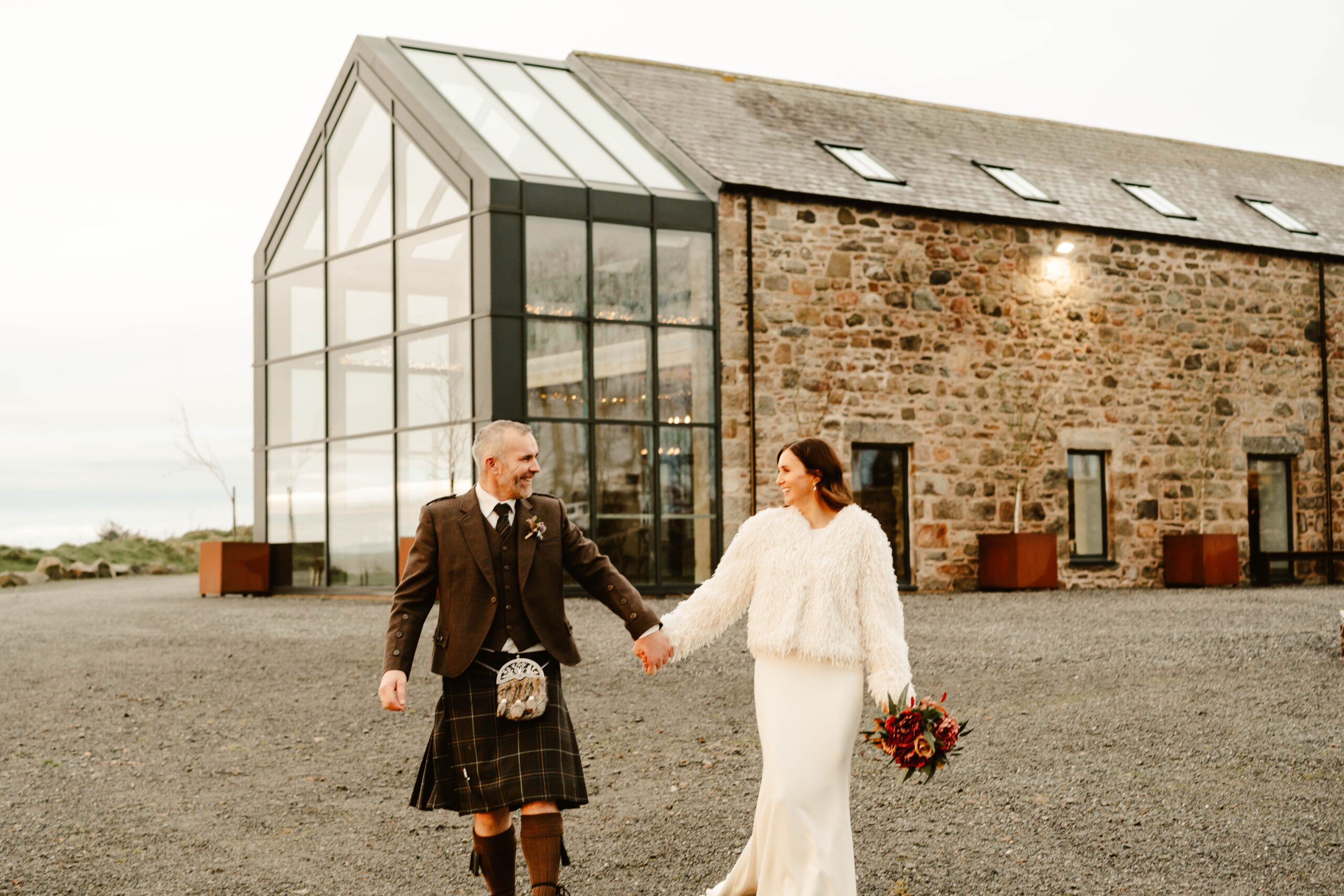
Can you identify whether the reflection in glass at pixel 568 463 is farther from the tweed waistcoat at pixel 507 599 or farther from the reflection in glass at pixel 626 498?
the tweed waistcoat at pixel 507 599

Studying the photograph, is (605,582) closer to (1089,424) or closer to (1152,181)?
(1089,424)

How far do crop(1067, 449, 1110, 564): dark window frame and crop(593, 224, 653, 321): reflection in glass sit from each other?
6.51m

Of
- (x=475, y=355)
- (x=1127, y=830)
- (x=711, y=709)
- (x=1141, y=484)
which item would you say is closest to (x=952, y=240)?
(x=1141, y=484)

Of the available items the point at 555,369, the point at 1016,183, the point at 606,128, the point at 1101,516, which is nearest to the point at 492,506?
the point at 555,369

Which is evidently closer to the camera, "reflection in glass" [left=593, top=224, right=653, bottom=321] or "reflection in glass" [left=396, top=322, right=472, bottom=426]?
"reflection in glass" [left=396, top=322, right=472, bottom=426]

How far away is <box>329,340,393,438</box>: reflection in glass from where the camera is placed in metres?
16.5

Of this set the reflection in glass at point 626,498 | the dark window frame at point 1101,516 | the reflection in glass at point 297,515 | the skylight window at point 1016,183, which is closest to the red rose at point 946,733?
the reflection in glass at point 626,498

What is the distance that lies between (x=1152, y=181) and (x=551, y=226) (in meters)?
10.9

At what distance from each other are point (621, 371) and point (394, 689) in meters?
11.6

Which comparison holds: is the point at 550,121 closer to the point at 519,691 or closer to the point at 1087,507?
the point at 1087,507

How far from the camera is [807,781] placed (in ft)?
13.6

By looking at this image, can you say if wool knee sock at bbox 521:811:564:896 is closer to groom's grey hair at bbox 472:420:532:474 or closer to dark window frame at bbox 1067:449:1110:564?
groom's grey hair at bbox 472:420:532:474

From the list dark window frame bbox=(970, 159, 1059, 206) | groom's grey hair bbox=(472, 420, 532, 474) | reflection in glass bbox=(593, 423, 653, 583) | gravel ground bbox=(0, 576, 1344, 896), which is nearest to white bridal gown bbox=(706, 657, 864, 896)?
gravel ground bbox=(0, 576, 1344, 896)

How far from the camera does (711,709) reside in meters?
8.23
